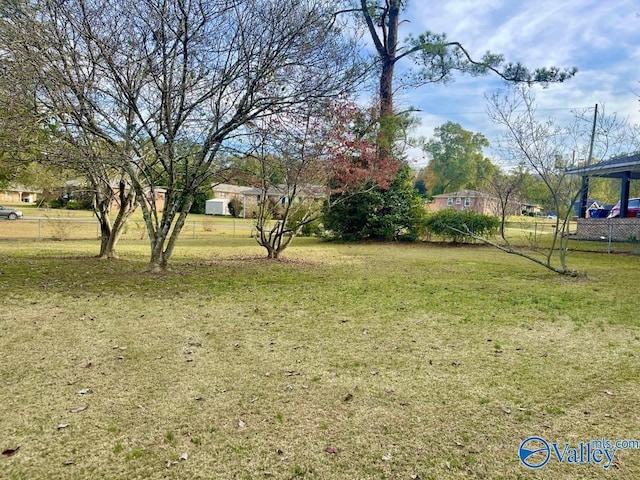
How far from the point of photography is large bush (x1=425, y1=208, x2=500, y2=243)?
17.4 m

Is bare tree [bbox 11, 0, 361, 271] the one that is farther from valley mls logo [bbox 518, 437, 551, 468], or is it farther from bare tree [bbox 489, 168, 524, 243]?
valley mls logo [bbox 518, 437, 551, 468]

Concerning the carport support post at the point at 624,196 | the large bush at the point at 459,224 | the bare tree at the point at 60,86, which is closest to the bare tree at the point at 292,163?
the bare tree at the point at 60,86

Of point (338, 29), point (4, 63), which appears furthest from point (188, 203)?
point (338, 29)

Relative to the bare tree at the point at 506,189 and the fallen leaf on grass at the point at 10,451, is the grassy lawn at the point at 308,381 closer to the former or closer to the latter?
the fallen leaf on grass at the point at 10,451

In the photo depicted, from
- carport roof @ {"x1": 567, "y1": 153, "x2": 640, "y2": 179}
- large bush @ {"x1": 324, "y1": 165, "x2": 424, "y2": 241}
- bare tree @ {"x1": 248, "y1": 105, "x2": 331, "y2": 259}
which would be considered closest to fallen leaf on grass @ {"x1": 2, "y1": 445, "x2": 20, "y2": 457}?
bare tree @ {"x1": 248, "y1": 105, "x2": 331, "y2": 259}

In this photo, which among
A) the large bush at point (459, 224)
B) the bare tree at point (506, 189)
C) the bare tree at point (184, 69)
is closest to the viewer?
the bare tree at point (184, 69)

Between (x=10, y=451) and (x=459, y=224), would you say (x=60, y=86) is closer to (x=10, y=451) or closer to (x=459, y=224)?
(x=10, y=451)

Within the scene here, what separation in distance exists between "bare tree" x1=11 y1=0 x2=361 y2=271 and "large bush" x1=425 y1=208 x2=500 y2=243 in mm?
11348

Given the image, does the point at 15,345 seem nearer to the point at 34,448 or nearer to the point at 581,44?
the point at 34,448

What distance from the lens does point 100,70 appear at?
684 centimetres

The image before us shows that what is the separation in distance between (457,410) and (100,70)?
7.25 metres

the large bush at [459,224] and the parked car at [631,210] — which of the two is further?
the parked car at [631,210]
